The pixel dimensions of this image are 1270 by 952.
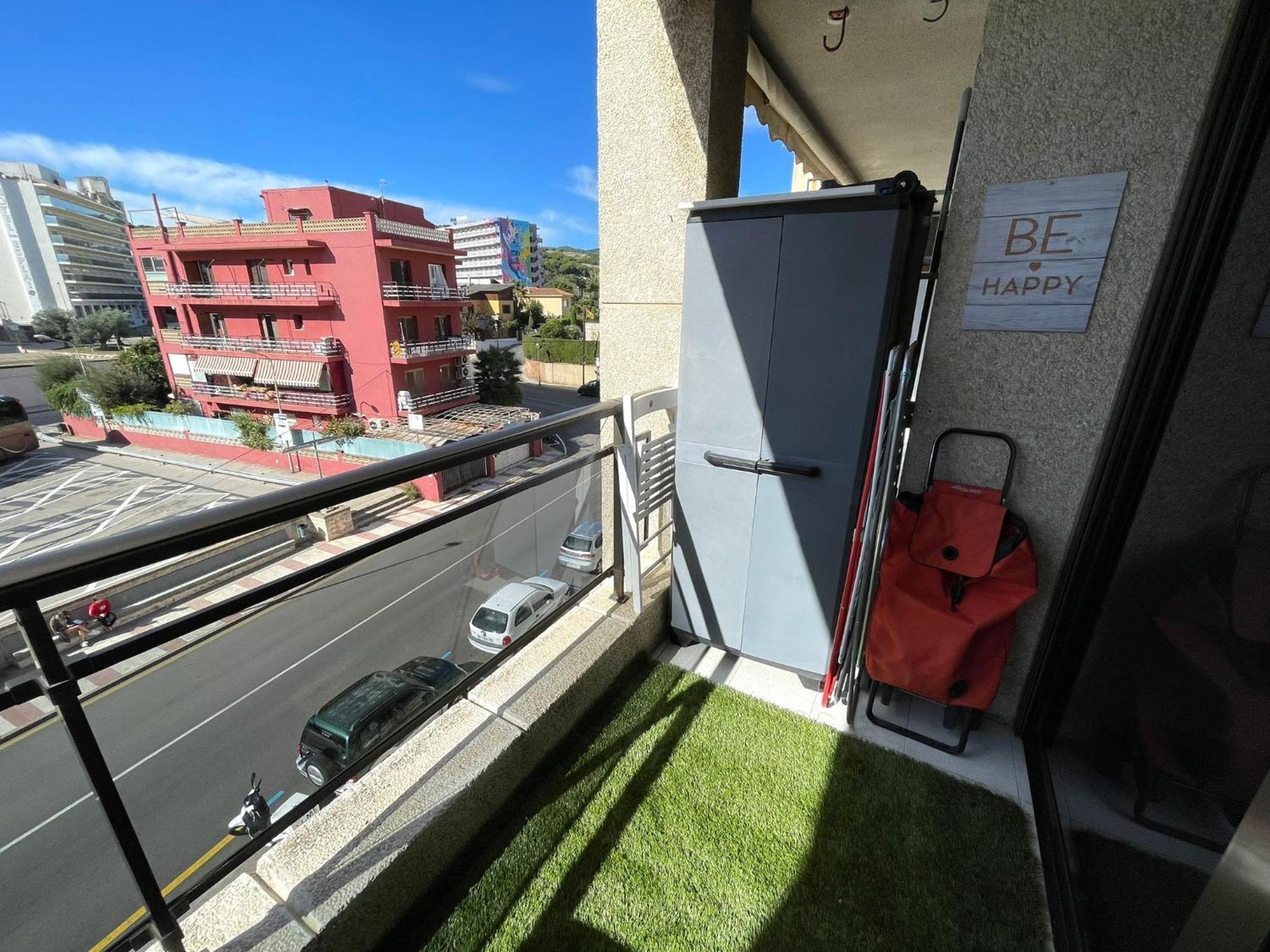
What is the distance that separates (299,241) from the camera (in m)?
17.7

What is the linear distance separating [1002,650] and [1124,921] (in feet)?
2.22

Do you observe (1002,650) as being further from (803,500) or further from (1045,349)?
(1045,349)

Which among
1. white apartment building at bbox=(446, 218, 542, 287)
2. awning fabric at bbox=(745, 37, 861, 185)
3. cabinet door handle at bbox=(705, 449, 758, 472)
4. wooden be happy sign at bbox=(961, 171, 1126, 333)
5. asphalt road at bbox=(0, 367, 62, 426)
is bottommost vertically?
asphalt road at bbox=(0, 367, 62, 426)

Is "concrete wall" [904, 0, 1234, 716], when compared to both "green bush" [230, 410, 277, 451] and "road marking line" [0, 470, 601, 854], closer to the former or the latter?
"road marking line" [0, 470, 601, 854]

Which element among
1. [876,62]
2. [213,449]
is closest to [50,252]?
[213,449]

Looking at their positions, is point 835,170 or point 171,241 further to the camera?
point 171,241

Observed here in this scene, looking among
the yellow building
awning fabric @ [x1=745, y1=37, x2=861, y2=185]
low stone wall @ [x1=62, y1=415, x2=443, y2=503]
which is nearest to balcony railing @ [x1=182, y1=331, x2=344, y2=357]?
low stone wall @ [x1=62, y1=415, x2=443, y2=503]

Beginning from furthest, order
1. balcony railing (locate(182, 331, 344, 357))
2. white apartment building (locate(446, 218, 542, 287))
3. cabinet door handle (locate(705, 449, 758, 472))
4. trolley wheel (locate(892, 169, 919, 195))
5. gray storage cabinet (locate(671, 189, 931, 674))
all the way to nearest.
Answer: white apartment building (locate(446, 218, 542, 287)), balcony railing (locate(182, 331, 344, 357)), cabinet door handle (locate(705, 449, 758, 472)), gray storage cabinet (locate(671, 189, 931, 674)), trolley wheel (locate(892, 169, 919, 195))

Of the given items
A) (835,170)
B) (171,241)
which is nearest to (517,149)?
(171,241)

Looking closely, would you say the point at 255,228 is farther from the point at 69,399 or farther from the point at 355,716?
the point at 355,716

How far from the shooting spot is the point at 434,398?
20984 millimetres

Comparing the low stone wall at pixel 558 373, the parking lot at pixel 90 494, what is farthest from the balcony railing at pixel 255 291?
the low stone wall at pixel 558 373

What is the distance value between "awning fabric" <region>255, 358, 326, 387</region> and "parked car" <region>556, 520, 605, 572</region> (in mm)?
19644

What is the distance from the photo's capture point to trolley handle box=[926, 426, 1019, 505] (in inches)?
66.0
